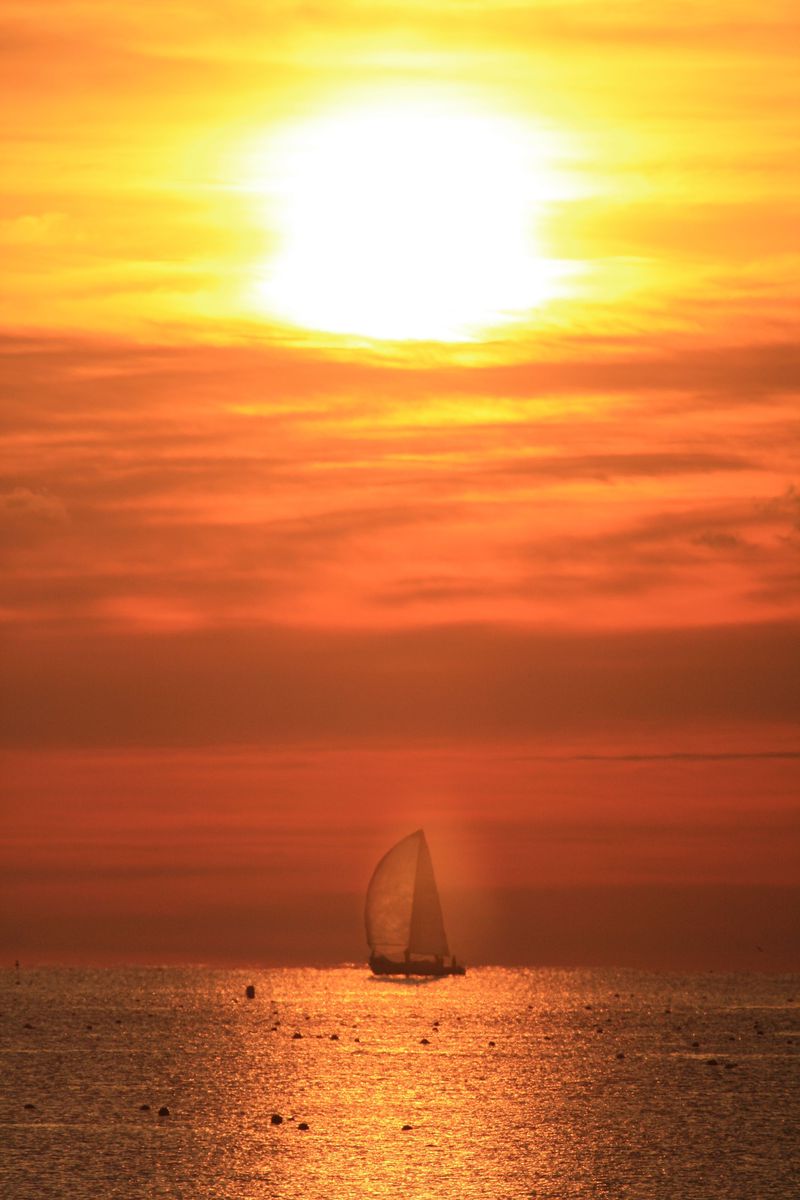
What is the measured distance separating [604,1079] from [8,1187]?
2297 inches

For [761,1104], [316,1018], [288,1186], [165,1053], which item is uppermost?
[316,1018]

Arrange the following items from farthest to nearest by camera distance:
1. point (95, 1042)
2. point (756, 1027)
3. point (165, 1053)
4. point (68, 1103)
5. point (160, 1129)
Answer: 1. point (756, 1027)
2. point (95, 1042)
3. point (165, 1053)
4. point (68, 1103)
5. point (160, 1129)

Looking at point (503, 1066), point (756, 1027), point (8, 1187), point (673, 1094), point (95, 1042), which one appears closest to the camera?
point (8, 1187)

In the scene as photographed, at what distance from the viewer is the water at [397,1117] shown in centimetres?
7044

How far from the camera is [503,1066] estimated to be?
413 feet

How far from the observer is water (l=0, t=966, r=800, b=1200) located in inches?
2773

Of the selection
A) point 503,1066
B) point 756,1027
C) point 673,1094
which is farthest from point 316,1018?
point 673,1094

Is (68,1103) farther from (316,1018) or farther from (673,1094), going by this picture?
(316,1018)

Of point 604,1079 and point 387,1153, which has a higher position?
point 604,1079

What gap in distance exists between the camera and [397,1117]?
295 ft

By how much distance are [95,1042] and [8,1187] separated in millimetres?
85289

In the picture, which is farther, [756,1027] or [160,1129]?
[756,1027]

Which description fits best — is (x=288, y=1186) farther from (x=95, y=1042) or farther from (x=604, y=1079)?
(x=95, y=1042)

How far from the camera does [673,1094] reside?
108 metres
